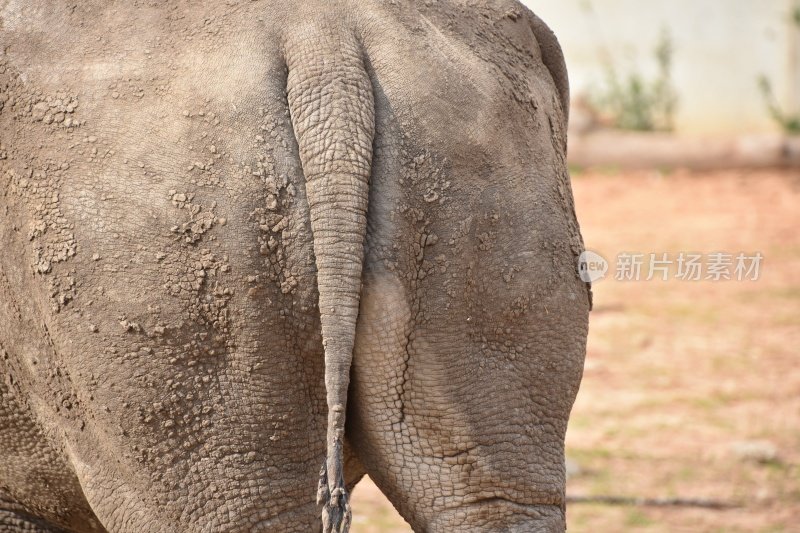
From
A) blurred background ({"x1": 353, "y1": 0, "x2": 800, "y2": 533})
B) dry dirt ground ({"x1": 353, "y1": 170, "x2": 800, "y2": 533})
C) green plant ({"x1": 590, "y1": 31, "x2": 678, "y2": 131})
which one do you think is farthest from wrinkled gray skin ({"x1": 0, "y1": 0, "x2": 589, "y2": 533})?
green plant ({"x1": 590, "y1": 31, "x2": 678, "y2": 131})

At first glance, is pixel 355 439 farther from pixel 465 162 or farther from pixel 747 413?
pixel 747 413

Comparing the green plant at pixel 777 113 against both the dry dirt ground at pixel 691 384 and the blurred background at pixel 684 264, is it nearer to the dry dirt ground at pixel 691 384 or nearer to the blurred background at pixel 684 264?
the blurred background at pixel 684 264

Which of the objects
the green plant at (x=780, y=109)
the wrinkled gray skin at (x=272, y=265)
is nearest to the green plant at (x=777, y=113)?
the green plant at (x=780, y=109)

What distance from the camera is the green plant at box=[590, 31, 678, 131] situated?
1466 centimetres

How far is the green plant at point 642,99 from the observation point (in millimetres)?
14664

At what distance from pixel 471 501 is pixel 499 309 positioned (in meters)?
0.38

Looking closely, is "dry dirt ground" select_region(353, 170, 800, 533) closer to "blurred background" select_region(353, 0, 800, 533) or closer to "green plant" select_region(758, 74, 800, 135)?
"blurred background" select_region(353, 0, 800, 533)

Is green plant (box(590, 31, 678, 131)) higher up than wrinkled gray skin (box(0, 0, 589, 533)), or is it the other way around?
wrinkled gray skin (box(0, 0, 589, 533))

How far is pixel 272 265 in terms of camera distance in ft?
7.08

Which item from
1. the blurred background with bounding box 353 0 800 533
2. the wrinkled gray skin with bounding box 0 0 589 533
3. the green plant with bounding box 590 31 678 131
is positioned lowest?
the green plant with bounding box 590 31 678 131

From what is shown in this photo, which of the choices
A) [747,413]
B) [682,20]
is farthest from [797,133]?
[747,413]

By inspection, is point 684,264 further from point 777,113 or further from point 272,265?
point 272,265

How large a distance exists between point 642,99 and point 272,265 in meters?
13.2

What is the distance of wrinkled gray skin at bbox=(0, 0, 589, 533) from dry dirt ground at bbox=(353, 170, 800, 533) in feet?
9.17
